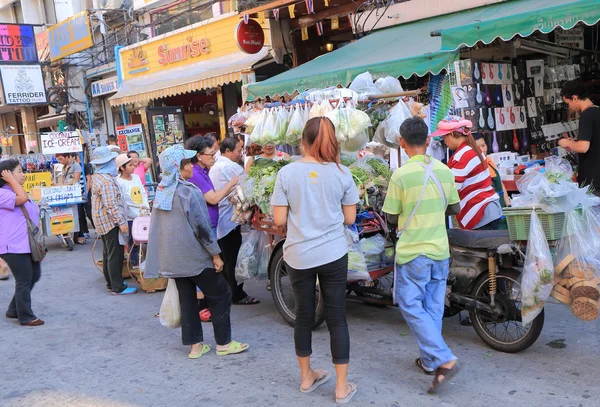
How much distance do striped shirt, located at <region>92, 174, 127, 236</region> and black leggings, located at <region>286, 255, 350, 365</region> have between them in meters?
3.81

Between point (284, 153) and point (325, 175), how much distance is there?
228 centimetres

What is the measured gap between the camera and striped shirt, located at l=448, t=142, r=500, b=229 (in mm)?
4703

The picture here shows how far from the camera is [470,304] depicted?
4.36 meters

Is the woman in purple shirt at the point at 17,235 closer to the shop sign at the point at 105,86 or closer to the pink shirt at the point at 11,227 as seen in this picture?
the pink shirt at the point at 11,227

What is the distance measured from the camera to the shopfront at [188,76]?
12500mm

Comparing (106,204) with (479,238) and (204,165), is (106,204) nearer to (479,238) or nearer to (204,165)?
(204,165)

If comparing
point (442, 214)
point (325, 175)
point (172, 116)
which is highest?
point (172, 116)

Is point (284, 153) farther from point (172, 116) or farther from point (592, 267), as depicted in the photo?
point (172, 116)

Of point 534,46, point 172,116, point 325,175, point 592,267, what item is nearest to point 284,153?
point 325,175

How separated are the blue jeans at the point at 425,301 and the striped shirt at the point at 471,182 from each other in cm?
110

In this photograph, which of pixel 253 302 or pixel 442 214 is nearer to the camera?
pixel 442 214

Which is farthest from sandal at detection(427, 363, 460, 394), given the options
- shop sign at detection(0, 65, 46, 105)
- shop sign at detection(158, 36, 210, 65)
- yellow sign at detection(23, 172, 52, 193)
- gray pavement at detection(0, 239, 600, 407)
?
shop sign at detection(0, 65, 46, 105)

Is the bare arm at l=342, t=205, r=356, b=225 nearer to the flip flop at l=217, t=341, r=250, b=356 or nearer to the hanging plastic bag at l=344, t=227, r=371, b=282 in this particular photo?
the hanging plastic bag at l=344, t=227, r=371, b=282

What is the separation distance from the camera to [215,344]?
506 cm
